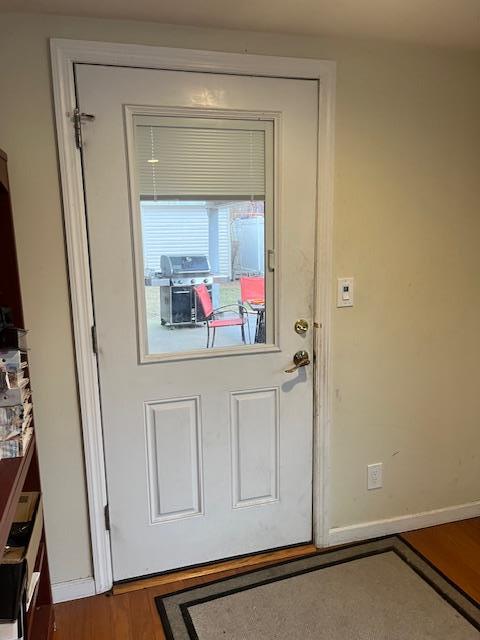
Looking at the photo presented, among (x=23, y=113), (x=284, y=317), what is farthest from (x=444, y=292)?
(x=23, y=113)

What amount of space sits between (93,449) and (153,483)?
0.29 m

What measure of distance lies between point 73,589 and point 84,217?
1445 mm

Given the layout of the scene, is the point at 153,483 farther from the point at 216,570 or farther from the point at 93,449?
the point at 216,570

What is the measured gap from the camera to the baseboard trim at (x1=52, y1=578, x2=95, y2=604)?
1.84 meters

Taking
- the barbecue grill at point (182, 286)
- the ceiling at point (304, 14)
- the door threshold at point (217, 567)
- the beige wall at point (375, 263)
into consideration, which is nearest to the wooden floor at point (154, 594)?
the door threshold at point (217, 567)

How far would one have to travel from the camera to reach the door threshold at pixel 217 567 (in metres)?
1.91

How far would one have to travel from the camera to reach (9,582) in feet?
3.76

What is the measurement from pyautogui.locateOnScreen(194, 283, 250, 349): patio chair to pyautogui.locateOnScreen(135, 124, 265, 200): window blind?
1.22ft

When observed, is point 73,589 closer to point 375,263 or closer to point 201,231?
point 201,231

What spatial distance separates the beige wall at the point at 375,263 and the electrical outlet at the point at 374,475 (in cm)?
4

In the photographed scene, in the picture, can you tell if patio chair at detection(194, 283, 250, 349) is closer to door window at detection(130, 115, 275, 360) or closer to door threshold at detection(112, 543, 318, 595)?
door window at detection(130, 115, 275, 360)

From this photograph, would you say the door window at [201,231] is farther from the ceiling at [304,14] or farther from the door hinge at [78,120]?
the ceiling at [304,14]

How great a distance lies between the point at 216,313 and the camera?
6.15ft

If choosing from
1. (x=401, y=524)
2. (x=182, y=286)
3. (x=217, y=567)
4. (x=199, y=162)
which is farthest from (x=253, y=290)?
(x=401, y=524)
